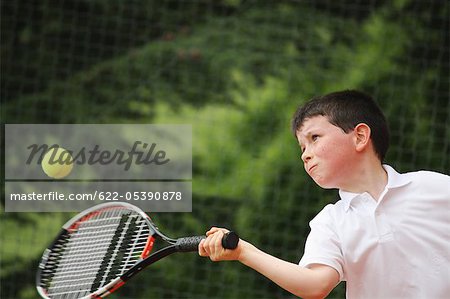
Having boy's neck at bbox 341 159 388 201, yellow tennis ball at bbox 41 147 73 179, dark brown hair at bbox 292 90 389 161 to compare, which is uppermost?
dark brown hair at bbox 292 90 389 161

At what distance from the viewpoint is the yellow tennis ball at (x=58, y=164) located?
13.0ft

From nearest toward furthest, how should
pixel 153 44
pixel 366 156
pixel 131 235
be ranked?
pixel 366 156 → pixel 131 235 → pixel 153 44

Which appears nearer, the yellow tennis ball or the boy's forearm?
the boy's forearm

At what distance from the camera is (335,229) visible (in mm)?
1613

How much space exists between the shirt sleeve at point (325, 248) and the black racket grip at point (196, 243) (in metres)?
0.12

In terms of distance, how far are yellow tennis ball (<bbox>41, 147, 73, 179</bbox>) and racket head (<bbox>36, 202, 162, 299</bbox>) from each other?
1744mm

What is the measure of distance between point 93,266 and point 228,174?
191 cm

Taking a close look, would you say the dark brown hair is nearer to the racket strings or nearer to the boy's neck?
the boy's neck

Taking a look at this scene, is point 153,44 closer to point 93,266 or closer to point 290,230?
point 290,230

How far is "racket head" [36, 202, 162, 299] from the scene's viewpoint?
1.98m

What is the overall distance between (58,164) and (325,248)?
258cm

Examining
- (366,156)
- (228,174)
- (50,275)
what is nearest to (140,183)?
(228,174)

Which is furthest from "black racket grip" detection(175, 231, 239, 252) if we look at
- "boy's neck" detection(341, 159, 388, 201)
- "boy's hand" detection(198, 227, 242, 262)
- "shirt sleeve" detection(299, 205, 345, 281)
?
"boy's neck" detection(341, 159, 388, 201)

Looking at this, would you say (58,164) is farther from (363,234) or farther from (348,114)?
(363,234)
